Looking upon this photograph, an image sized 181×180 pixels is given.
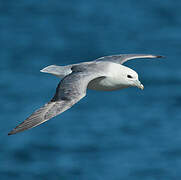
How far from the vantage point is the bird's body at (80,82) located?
10.2 metres

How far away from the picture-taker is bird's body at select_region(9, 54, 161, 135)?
33.5 ft

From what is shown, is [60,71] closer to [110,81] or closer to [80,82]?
[110,81]

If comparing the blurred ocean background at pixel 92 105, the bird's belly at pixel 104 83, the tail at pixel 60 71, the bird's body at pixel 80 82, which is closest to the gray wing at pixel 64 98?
the bird's body at pixel 80 82

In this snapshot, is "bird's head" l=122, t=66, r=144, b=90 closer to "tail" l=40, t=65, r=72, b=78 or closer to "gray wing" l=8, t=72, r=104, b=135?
"gray wing" l=8, t=72, r=104, b=135

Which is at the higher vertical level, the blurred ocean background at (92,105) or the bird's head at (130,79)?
the blurred ocean background at (92,105)

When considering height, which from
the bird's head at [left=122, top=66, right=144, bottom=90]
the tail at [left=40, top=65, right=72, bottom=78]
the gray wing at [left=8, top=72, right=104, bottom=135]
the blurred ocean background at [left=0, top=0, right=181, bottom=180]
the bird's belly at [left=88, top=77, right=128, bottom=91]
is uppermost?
the blurred ocean background at [left=0, top=0, right=181, bottom=180]

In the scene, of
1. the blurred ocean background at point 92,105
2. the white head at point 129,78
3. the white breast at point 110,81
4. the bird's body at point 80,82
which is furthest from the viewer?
the blurred ocean background at point 92,105

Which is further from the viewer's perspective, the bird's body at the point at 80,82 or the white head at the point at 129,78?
the white head at the point at 129,78

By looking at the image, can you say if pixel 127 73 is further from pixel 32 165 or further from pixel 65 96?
pixel 32 165

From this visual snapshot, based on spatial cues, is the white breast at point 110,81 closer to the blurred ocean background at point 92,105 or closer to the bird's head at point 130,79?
the bird's head at point 130,79

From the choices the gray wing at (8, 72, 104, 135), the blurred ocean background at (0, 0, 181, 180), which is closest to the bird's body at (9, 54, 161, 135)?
the gray wing at (8, 72, 104, 135)

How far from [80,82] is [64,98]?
0.49m

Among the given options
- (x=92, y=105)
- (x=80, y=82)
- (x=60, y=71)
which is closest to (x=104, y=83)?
(x=80, y=82)

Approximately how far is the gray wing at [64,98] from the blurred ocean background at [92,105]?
15.3 m
